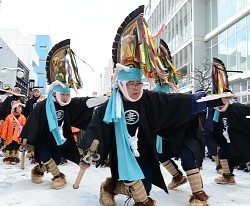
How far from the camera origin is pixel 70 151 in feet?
13.5

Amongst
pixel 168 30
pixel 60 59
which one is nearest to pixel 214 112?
pixel 60 59

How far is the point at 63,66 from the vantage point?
13.7 feet

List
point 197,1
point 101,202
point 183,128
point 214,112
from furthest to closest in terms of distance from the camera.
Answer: point 197,1 → point 214,112 → point 183,128 → point 101,202

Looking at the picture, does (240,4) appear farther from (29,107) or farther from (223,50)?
(29,107)

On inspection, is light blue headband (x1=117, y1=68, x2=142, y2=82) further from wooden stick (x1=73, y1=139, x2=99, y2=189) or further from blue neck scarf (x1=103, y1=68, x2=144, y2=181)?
wooden stick (x1=73, y1=139, x2=99, y2=189)

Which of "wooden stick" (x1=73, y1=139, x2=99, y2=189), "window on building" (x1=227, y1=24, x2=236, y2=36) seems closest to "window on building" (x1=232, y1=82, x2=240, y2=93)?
"window on building" (x1=227, y1=24, x2=236, y2=36)

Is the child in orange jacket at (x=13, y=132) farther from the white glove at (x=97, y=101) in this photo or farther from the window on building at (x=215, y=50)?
the window on building at (x=215, y=50)

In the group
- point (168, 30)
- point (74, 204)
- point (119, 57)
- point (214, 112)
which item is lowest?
point (74, 204)

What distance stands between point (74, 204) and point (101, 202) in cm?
29

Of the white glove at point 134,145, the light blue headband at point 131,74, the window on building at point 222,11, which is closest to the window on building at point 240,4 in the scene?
the window on building at point 222,11

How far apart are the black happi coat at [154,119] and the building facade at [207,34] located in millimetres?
10847

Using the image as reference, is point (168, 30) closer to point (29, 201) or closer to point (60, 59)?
point (60, 59)

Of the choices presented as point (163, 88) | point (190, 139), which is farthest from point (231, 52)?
point (190, 139)

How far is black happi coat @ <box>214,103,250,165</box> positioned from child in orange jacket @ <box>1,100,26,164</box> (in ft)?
14.6
